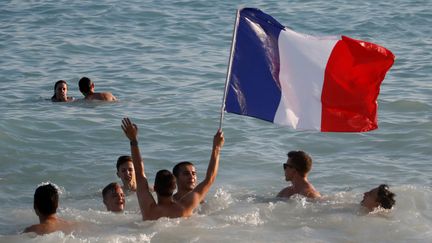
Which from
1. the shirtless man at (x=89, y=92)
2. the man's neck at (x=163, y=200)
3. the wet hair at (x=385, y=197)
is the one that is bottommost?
the wet hair at (x=385, y=197)

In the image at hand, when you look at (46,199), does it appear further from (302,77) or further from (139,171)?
(302,77)

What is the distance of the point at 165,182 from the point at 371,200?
8.14 ft

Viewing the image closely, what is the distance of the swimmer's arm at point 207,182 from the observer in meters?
9.40

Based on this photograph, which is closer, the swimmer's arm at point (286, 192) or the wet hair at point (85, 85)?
the swimmer's arm at point (286, 192)

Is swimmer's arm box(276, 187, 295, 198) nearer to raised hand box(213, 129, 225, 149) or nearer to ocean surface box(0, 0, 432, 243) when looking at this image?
ocean surface box(0, 0, 432, 243)

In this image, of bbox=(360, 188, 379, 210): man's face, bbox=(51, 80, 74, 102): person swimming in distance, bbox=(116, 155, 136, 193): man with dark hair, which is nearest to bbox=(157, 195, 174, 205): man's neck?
bbox=(116, 155, 136, 193): man with dark hair

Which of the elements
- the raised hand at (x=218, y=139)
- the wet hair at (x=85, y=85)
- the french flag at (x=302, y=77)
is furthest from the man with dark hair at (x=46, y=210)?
the wet hair at (x=85, y=85)

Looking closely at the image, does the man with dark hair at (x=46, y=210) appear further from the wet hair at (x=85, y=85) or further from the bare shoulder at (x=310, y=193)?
the wet hair at (x=85, y=85)

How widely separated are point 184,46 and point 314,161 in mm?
9004

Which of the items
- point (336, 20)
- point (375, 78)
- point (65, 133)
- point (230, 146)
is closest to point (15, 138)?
point (65, 133)

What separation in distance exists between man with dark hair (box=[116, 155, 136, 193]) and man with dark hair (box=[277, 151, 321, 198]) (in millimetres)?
1837

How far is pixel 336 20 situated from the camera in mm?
25125

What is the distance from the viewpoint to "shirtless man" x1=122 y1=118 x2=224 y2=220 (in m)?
9.41

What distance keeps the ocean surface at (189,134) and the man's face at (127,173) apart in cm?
23
